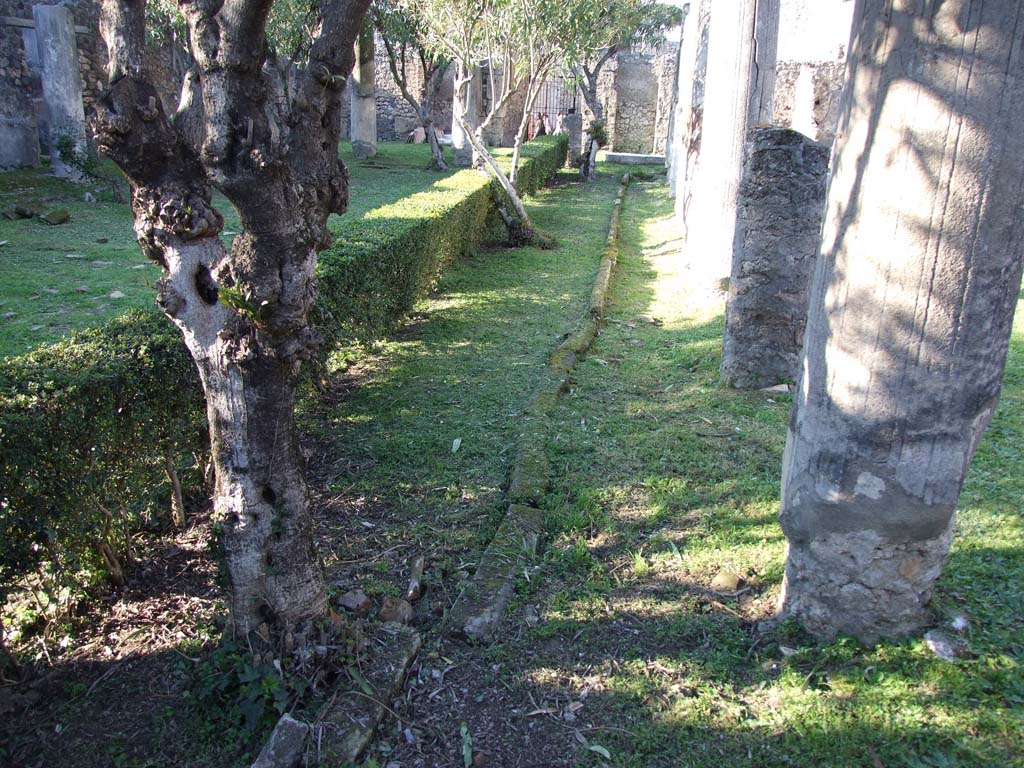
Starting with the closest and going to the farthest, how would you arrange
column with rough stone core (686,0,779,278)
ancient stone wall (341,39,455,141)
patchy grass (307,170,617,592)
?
patchy grass (307,170,617,592), column with rough stone core (686,0,779,278), ancient stone wall (341,39,455,141)

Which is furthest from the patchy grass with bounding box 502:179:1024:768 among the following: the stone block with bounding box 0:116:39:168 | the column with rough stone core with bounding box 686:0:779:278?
the stone block with bounding box 0:116:39:168

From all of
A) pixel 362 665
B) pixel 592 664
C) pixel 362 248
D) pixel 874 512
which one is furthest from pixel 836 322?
pixel 362 248

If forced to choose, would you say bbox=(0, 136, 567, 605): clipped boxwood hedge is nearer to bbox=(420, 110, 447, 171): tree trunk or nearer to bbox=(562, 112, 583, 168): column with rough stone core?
bbox=(420, 110, 447, 171): tree trunk

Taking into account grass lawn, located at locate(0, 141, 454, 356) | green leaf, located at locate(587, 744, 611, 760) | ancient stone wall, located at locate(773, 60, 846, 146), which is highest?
ancient stone wall, located at locate(773, 60, 846, 146)

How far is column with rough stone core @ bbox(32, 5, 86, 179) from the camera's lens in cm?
1355

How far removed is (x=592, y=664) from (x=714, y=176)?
699cm

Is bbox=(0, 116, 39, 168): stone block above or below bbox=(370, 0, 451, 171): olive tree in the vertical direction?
below

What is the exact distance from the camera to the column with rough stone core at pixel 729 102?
26.5 feet

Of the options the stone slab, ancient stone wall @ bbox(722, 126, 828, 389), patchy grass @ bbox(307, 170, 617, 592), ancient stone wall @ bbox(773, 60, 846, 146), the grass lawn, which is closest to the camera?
patchy grass @ bbox(307, 170, 617, 592)

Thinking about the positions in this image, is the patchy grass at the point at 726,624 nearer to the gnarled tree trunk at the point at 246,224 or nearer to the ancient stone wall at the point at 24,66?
the gnarled tree trunk at the point at 246,224

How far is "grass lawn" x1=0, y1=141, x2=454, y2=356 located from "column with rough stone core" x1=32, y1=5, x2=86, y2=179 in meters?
0.81

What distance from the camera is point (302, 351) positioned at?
2670 millimetres

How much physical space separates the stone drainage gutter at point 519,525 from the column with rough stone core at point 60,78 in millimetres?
11845

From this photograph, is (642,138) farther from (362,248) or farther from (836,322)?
(836,322)
